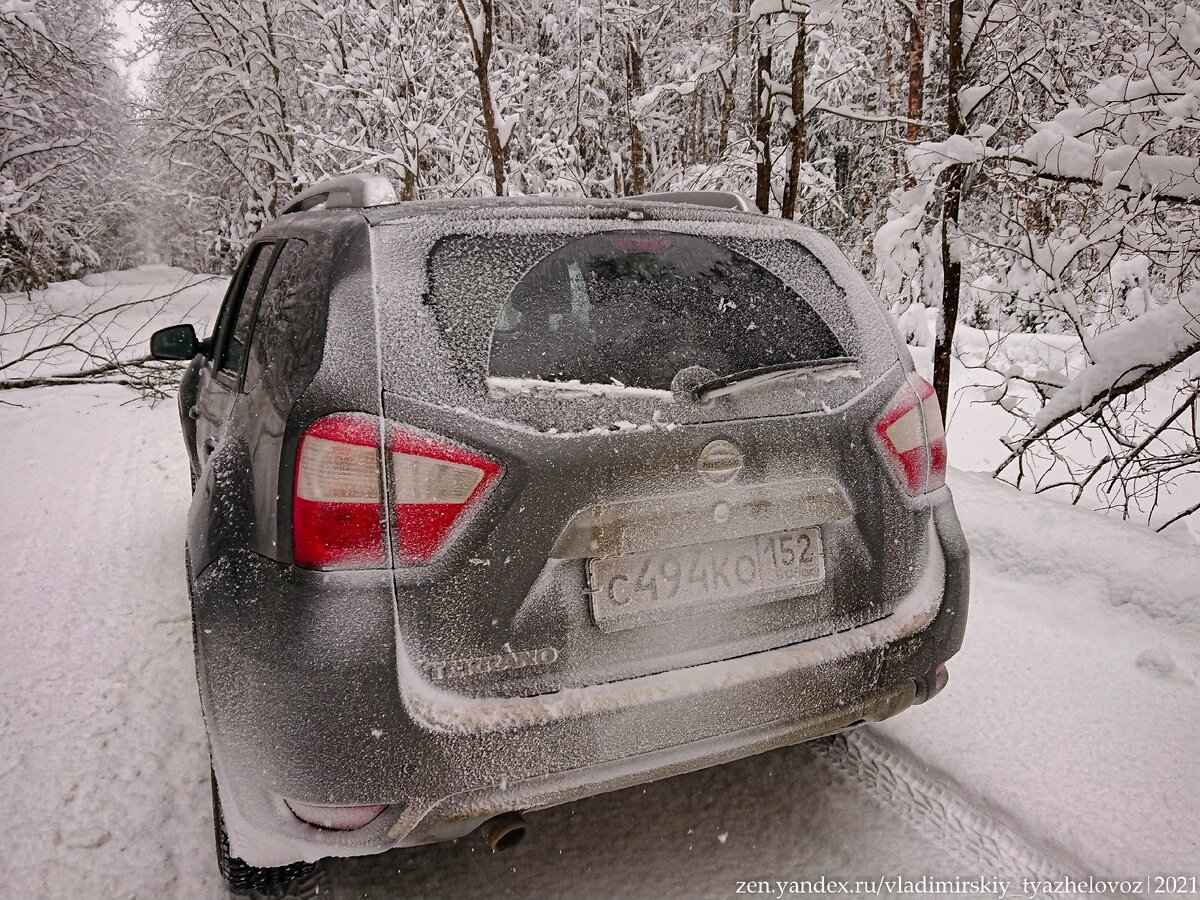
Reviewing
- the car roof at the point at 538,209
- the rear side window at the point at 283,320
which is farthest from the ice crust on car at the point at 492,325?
the rear side window at the point at 283,320

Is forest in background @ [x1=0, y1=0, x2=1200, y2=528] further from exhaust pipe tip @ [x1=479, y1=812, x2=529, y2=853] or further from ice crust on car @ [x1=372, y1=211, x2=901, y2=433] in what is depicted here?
exhaust pipe tip @ [x1=479, y1=812, x2=529, y2=853]

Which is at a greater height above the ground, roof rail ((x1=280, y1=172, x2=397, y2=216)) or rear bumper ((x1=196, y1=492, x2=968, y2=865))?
roof rail ((x1=280, y1=172, x2=397, y2=216))

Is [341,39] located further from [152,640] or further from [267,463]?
[267,463]

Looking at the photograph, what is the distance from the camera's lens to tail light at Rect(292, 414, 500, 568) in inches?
61.8

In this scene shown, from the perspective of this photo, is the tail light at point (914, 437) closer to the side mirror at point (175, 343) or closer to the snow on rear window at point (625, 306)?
the snow on rear window at point (625, 306)

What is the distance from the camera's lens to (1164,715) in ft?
8.90

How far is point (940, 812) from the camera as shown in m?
2.31

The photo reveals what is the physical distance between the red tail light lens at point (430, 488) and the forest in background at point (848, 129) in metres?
3.67

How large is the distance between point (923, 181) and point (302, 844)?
5.21m

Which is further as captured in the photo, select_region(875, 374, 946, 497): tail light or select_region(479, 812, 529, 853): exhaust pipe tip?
select_region(875, 374, 946, 497): tail light

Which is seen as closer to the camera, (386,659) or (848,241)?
(386,659)

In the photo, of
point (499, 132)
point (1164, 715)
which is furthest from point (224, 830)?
point (499, 132)

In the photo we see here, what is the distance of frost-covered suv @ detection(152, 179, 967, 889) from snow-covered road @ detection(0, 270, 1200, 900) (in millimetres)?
479

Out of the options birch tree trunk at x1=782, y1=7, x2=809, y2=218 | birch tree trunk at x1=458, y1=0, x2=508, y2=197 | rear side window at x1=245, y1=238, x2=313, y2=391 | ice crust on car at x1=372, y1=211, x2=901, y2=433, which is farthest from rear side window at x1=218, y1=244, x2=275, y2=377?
birch tree trunk at x1=458, y1=0, x2=508, y2=197
